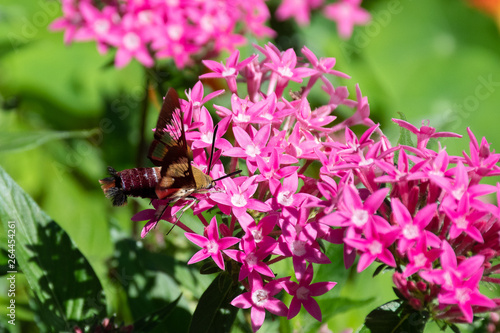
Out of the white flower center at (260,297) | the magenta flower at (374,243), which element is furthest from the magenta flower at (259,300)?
the magenta flower at (374,243)

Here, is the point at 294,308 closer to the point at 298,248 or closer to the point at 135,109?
the point at 298,248

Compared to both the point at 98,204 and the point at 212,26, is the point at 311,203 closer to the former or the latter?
the point at 212,26

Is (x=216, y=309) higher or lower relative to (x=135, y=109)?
lower

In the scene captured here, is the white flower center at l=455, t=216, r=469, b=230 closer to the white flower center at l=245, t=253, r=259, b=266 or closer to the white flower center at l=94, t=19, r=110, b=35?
the white flower center at l=245, t=253, r=259, b=266

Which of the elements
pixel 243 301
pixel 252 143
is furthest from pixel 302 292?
A: pixel 252 143

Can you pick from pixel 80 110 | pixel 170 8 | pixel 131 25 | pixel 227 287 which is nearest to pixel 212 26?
pixel 170 8

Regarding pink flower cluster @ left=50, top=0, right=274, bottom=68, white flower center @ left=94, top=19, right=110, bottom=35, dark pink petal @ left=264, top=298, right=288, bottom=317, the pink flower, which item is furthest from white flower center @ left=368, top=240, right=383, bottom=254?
the pink flower
